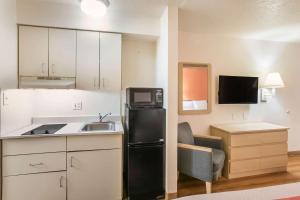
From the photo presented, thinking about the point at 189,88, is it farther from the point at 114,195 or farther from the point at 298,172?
the point at 298,172

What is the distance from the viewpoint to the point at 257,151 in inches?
113

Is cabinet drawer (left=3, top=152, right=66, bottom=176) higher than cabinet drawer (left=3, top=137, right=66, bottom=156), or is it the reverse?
cabinet drawer (left=3, top=137, right=66, bottom=156)

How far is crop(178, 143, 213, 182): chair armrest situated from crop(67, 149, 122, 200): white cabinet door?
0.91 m

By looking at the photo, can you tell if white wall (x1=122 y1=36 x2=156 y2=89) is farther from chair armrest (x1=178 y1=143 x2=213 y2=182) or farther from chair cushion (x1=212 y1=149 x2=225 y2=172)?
chair cushion (x1=212 y1=149 x2=225 y2=172)

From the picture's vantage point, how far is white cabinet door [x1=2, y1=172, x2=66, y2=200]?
1.87 m

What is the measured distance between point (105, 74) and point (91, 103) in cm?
56

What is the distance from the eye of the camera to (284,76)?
372 centimetres

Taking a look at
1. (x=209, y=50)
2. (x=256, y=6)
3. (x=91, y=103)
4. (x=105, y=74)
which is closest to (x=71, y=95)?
(x=91, y=103)

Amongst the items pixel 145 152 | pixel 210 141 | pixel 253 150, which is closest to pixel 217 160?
pixel 210 141

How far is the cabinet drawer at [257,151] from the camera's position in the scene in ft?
9.09

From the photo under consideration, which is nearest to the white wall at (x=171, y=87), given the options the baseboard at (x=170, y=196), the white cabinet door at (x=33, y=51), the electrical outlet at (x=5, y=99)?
the baseboard at (x=170, y=196)

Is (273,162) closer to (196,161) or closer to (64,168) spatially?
(196,161)

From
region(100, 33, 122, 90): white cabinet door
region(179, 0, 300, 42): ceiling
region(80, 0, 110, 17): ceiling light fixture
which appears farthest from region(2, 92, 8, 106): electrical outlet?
region(179, 0, 300, 42): ceiling

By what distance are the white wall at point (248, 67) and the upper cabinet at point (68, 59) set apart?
4.35ft
